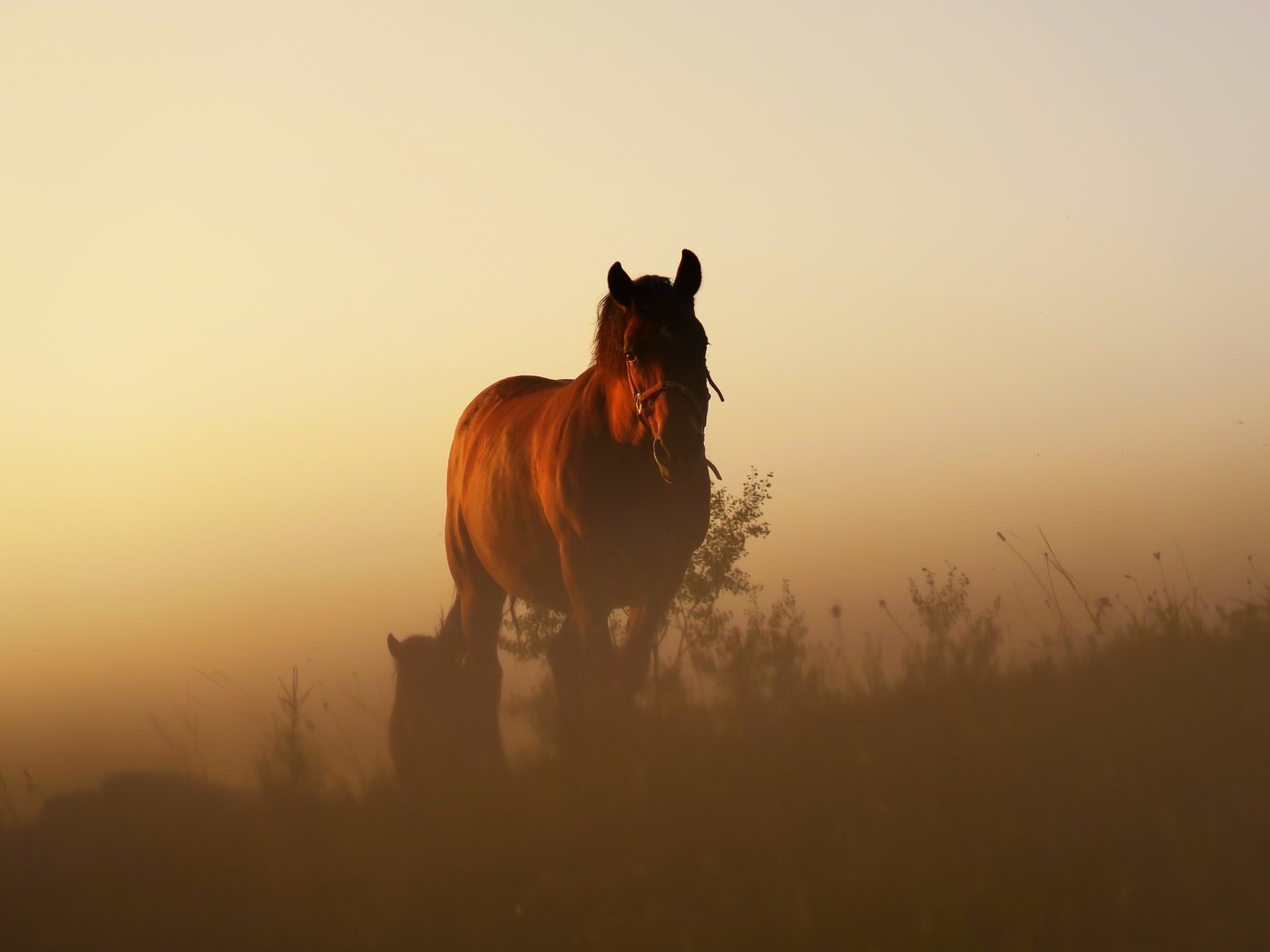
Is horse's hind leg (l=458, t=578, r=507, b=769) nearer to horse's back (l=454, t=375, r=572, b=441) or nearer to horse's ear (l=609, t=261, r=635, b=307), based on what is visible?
horse's back (l=454, t=375, r=572, b=441)

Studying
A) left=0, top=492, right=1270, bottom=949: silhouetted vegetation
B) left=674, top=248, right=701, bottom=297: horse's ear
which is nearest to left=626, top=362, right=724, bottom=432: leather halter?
left=674, top=248, right=701, bottom=297: horse's ear

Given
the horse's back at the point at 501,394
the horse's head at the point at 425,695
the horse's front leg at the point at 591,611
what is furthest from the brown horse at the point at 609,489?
the horse's back at the point at 501,394

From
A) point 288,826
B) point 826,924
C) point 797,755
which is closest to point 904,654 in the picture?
point 797,755

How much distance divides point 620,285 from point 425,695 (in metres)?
4.93

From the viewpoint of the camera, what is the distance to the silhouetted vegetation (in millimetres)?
4410

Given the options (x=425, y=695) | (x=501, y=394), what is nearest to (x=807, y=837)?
(x=425, y=695)

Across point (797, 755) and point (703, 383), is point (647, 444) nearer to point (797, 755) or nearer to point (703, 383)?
point (703, 383)

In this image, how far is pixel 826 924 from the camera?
4414 millimetres

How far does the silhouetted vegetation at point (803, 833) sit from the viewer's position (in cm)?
441

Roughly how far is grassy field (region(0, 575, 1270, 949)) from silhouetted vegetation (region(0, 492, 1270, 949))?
0.05ft

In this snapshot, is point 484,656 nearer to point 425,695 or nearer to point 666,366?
point 425,695

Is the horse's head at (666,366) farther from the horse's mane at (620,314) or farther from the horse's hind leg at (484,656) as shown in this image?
the horse's hind leg at (484,656)

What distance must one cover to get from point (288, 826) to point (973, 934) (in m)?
4.65

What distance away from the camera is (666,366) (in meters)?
6.88
